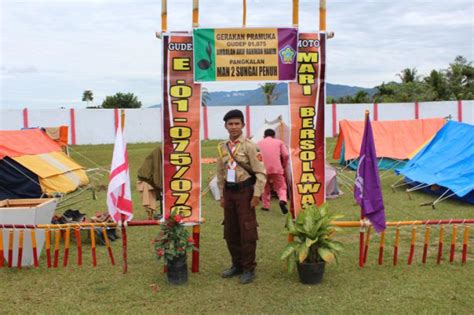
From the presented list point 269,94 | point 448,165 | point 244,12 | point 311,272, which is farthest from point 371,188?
point 269,94

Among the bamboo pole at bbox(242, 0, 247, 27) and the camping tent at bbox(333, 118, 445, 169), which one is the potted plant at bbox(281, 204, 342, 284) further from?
the camping tent at bbox(333, 118, 445, 169)

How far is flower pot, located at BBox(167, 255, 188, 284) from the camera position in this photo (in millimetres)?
4949

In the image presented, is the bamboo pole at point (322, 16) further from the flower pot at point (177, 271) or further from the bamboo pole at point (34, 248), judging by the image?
the bamboo pole at point (34, 248)

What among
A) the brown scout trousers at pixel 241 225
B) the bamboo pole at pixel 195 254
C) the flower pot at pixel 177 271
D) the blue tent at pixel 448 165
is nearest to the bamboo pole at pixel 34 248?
the flower pot at pixel 177 271

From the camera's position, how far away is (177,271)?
496 centimetres

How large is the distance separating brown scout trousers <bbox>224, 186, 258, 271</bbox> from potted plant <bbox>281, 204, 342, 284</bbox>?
36cm

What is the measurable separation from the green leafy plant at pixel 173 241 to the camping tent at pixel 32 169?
645 centimetres

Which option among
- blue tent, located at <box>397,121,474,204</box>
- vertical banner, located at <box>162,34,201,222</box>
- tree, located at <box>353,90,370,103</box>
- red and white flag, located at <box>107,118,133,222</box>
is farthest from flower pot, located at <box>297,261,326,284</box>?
tree, located at <box>353,90,370,103</box>

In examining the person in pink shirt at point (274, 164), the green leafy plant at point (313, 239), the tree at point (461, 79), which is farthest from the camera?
the tree at point (461, 79)

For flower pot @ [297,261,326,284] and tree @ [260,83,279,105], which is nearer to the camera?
flower pot @ [297,261,326,284]

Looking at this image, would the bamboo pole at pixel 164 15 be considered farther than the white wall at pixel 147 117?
No

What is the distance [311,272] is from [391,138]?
1083 cm

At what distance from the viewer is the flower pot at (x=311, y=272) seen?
4.89m

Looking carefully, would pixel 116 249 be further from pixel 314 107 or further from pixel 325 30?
pixel 325 30
